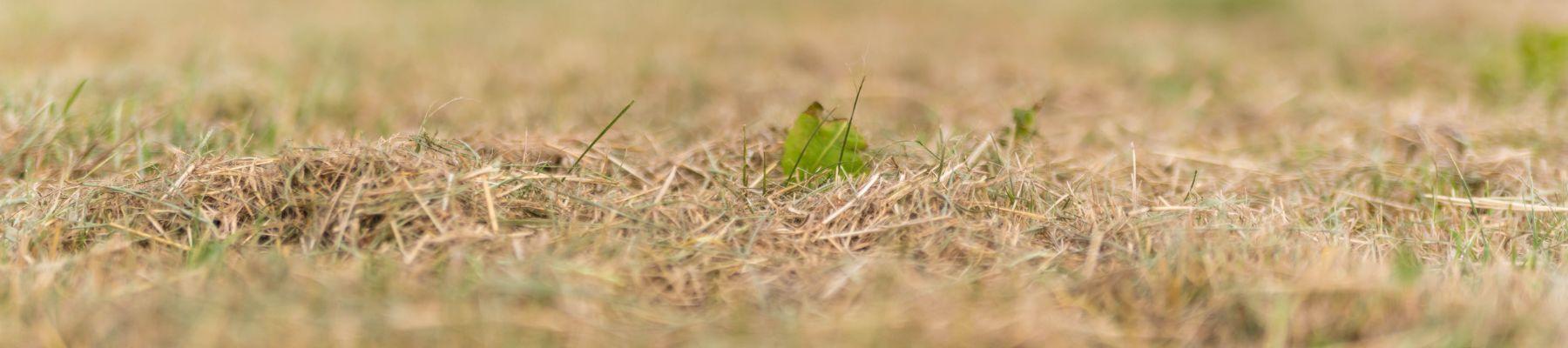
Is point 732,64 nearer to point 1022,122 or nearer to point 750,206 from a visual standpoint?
point 1022,122

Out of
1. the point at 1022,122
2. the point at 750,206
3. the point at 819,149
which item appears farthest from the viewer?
the point at 1022,122

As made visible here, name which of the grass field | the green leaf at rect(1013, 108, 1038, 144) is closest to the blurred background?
the grass field

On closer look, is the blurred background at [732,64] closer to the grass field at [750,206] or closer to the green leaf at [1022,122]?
the grass field at [750,206]

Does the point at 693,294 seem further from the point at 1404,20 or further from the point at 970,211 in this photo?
the point at 1404,20

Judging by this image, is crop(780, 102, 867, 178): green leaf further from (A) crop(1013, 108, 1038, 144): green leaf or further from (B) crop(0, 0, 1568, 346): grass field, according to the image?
(A) crop(1013, 108, 1038, 144): green leaf

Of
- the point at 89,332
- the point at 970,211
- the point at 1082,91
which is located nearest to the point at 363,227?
the point at 89,332

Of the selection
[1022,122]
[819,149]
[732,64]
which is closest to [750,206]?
[819,149]
